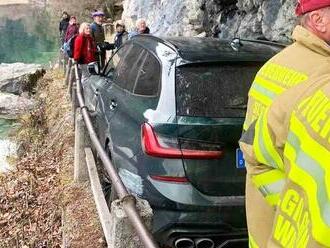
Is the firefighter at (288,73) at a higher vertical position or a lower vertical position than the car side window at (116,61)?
higher

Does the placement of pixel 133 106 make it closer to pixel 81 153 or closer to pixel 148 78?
pixel 148 78

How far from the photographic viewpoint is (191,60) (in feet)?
13.7

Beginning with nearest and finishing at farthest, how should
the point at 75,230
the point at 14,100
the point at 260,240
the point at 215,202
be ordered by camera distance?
the point at 260,240 → the point at 215,202 → the point at 75,230 → the point at 14,100

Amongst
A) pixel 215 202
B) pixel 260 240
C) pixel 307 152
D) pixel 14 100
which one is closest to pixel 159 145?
pixel 215 202

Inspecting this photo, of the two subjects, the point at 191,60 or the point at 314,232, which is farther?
the point at 191,60

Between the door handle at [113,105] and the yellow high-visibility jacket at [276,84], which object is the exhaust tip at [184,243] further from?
the yellow high-visibility jacket at [276,84]

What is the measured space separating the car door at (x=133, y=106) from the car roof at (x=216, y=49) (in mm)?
193

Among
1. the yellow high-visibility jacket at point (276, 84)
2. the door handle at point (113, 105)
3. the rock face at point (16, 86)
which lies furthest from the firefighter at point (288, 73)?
the rock face at point (16, 86)

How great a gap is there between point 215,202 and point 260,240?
203 centimetres

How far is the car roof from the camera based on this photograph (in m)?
4.25

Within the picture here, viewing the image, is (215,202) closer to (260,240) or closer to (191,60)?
(191,60)

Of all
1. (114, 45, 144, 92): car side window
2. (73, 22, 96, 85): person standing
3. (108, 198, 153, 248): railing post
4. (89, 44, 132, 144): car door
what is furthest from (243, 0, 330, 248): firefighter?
(73, 22, 96, 85): person standing

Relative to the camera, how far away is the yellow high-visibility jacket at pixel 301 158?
1321mm

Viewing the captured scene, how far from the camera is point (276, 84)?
6.60 ft
